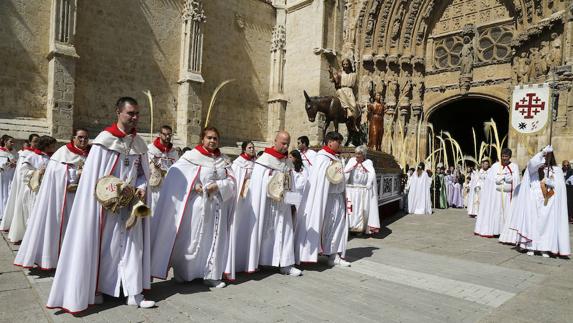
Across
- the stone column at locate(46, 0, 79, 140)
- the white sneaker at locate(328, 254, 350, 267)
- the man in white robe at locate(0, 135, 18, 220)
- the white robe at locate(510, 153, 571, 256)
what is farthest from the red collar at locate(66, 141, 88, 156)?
the stone column at locate(46, 0, 79, 140)

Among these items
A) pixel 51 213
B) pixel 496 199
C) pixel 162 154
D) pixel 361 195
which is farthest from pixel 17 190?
pixel 496 199

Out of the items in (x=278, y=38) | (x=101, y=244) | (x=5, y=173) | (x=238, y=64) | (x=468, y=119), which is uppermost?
(x=278, y=38)

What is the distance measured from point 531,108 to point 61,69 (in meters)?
15.1

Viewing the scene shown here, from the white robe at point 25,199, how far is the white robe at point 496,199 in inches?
364

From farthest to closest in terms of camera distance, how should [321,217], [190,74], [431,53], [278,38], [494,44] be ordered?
[431,53]
[278,38]
[494,44]
[190,74]
[321,217]

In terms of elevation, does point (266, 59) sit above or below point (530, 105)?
above

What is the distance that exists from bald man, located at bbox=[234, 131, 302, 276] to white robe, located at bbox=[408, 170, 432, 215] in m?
8.87

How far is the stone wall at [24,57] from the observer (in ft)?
44.5

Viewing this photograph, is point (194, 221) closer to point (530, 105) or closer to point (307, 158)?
point (307, 158)

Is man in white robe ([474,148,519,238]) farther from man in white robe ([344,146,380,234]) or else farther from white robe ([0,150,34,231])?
white robe ([0,150,34,231])

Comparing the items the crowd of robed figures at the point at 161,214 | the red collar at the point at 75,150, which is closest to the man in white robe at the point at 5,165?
the crowd of robed figures at the point at 161,214

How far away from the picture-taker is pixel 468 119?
26.0 m

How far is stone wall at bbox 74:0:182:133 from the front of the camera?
1535 cm

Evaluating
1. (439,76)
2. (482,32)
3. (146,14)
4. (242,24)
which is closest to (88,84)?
(146,14)
